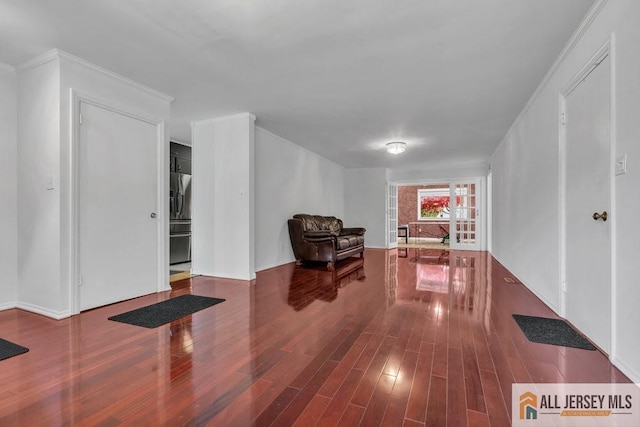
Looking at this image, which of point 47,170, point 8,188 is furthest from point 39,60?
point 8,188

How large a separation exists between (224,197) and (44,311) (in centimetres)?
246

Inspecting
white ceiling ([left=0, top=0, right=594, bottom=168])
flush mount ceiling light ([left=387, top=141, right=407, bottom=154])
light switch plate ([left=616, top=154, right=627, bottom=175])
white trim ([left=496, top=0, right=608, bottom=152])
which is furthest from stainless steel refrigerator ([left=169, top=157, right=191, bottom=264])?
light switch plate ([left=616, top=154, right=627, bottom=175])

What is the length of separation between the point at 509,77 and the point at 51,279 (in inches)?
198

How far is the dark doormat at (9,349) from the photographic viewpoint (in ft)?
6.91

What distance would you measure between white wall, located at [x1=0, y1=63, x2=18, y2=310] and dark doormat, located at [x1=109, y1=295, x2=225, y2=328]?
4.21 ft

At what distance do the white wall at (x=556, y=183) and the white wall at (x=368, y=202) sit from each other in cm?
332

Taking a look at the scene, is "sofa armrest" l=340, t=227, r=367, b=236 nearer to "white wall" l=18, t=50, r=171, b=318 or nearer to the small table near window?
the small table near window

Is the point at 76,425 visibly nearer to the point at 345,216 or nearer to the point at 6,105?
the point at 6,105

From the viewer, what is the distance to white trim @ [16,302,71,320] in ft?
9.31

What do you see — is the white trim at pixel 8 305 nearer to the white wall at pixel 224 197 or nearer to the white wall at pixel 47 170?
the white wall at pixel 47 170

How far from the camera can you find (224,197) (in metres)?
4.76

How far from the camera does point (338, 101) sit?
158 inches

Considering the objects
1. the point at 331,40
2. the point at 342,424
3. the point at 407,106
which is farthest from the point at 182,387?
the point at 407,106

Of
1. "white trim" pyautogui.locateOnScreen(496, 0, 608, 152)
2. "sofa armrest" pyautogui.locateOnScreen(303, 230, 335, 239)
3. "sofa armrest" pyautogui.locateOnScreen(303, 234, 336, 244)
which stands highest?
"white trim" pyautogui.locateOnScreen(496, 0, 608, 152)
